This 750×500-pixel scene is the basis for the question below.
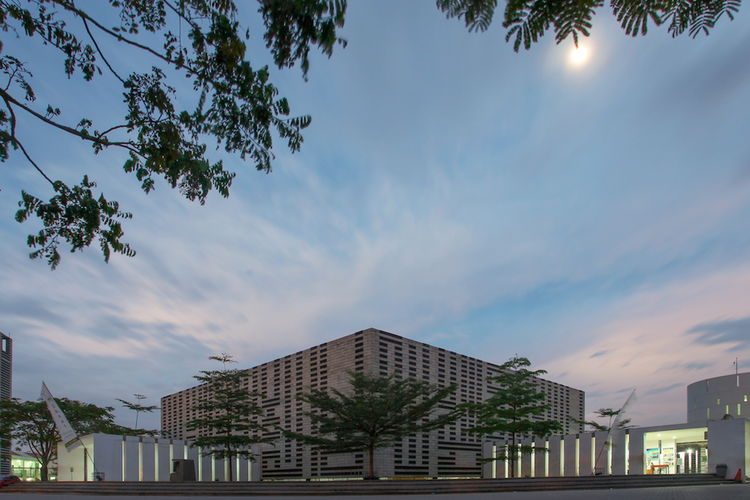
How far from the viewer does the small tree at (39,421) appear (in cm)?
3222

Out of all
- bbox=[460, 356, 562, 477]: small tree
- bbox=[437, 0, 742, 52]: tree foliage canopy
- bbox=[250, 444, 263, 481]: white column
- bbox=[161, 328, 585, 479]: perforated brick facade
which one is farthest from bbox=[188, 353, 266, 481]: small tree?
bbox=[437, 0, 742, 52]: tree foliage canopy

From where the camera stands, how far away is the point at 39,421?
108 ft

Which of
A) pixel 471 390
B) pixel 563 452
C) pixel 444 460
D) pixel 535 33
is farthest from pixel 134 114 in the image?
pixel 471 390

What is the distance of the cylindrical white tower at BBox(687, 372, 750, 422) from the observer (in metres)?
48.3

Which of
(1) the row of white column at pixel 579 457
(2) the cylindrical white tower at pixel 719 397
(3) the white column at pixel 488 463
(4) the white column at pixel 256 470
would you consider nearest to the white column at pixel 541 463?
(1) the row of white column at pixel 579 457

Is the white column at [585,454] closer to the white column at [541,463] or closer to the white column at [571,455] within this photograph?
the white column at [571,455]

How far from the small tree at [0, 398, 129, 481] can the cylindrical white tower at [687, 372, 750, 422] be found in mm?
60478

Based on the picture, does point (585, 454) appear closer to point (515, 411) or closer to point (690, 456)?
point (690, 456)

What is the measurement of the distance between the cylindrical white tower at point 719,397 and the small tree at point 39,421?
6048 centimetres

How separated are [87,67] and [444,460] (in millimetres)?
37322

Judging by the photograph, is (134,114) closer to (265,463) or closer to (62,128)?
(62,128)

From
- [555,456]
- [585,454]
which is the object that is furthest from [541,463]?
[585,454]

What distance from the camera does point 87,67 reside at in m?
5.32

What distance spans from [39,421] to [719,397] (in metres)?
66.7
